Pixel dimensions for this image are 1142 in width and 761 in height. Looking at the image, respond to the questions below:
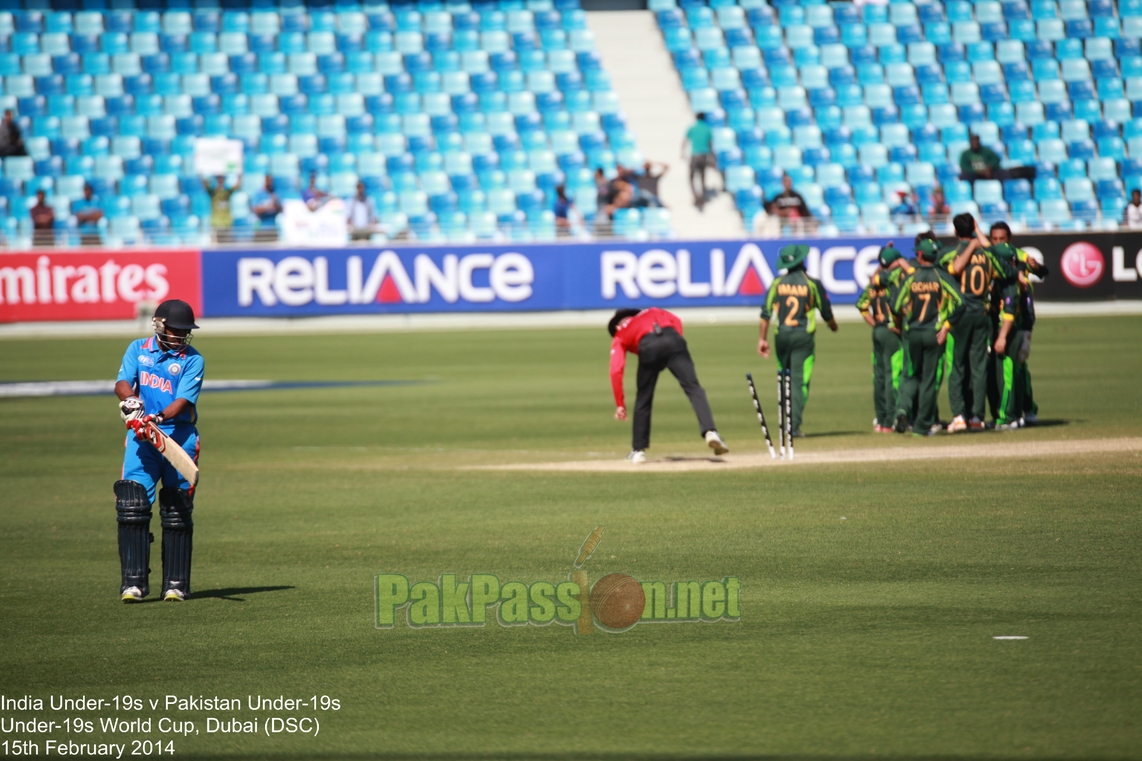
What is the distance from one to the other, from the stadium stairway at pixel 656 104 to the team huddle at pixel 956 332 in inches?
739

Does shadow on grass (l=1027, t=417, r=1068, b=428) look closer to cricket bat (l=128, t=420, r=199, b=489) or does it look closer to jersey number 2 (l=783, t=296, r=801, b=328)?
jersey number 2 (l=783, t=296, r=801, b=328)

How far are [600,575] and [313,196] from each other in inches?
1039

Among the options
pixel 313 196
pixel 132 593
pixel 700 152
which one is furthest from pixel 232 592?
pixel 700 152

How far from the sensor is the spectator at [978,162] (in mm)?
35594

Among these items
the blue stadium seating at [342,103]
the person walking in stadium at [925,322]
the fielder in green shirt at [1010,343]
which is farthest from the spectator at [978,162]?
the person walking in stadium at [925,322]

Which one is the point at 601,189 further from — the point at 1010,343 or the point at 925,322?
the point at 925,322

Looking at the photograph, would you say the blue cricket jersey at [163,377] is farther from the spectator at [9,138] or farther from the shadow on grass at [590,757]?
the spectator at [9,138]

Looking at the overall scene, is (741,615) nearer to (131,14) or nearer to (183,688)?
(183,688)

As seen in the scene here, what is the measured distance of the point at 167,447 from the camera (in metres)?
7.85

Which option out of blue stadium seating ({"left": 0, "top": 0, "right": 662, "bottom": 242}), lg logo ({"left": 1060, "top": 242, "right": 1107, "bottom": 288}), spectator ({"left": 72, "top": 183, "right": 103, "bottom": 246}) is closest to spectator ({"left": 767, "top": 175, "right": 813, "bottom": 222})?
blue stadium seating ({"left": 0, "top": 0, "right": 662, "bottom": 242})

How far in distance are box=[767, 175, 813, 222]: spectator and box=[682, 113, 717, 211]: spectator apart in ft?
8.05

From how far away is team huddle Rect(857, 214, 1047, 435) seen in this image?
15.5 meters

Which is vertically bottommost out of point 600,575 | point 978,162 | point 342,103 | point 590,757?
point 590,757

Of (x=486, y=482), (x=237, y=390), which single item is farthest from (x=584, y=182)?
(x=486, y=482)
